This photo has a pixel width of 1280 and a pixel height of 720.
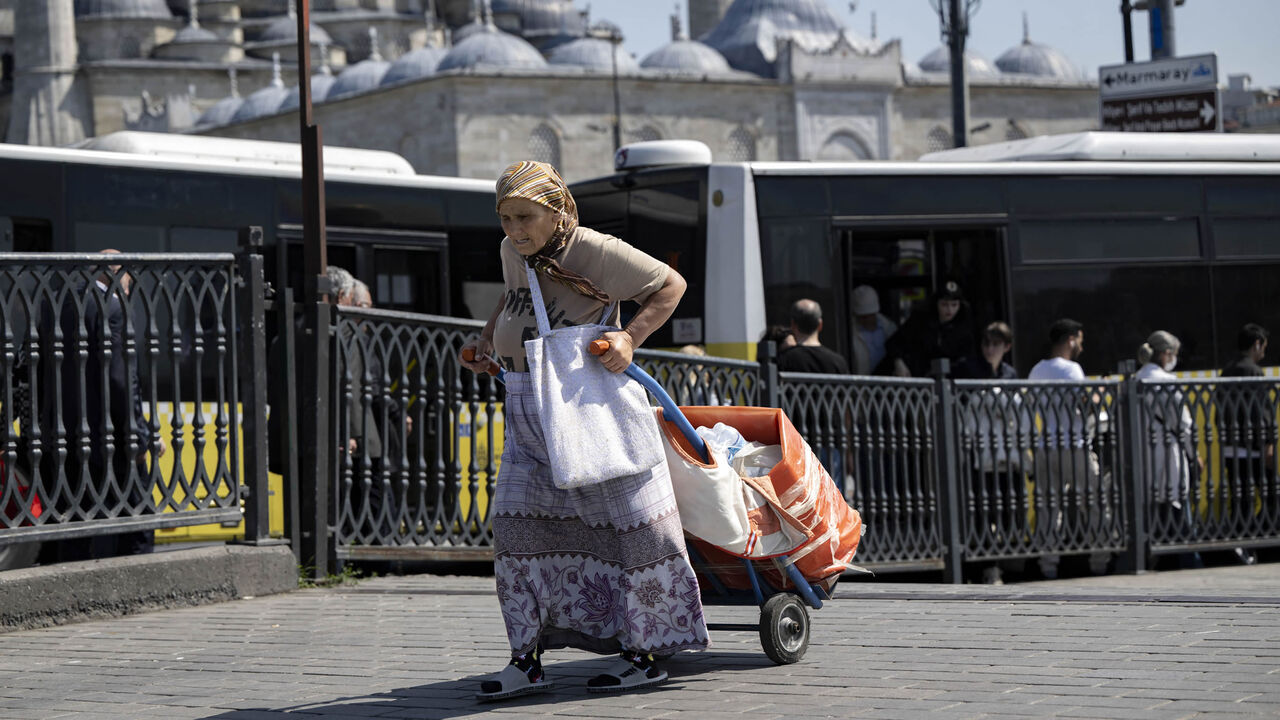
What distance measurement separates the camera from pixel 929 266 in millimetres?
12664

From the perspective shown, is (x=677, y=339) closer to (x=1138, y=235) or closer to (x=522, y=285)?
(x=1138, y=235)

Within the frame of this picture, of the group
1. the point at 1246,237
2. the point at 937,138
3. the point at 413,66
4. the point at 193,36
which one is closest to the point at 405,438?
the point at 1246,237

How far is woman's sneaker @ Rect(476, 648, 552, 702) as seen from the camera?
447cm

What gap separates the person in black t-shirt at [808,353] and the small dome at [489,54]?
4923 centimetres

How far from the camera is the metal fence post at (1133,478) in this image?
401 inches

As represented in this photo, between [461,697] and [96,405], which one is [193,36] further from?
[461,697]

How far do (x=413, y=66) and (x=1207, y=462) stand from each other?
51616 millimetres

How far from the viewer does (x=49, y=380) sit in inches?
253

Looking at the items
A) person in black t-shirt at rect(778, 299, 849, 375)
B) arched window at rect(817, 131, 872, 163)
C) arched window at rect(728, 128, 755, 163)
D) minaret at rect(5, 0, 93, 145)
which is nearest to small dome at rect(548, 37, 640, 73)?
arched window at rect(728, 128, 755, 163)

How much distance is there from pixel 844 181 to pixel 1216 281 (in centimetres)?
326

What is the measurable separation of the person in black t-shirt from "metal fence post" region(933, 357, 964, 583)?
60cm

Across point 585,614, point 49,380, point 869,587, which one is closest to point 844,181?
point 869,587

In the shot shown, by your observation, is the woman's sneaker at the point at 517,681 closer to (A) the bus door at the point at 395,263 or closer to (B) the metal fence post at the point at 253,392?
(B) the metal fence post at the point at 253,392

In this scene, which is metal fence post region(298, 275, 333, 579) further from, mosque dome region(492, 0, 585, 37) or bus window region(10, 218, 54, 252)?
mosque dome region(492, 0, 585, 37)
